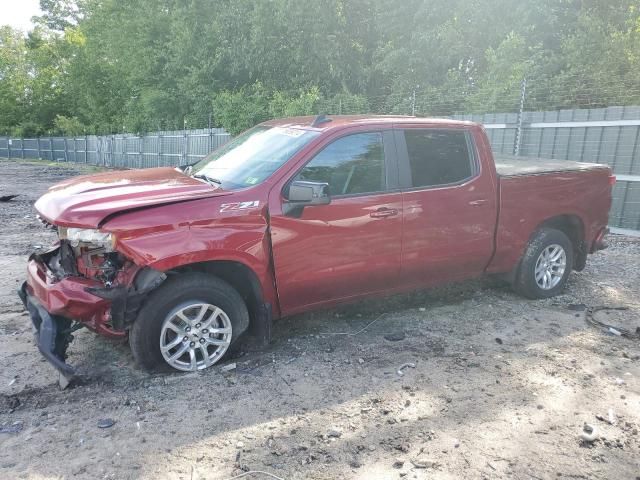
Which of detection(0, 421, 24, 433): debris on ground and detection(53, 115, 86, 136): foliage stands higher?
detection(53, 115, 86, 136): foliage

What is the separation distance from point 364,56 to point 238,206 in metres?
17.4

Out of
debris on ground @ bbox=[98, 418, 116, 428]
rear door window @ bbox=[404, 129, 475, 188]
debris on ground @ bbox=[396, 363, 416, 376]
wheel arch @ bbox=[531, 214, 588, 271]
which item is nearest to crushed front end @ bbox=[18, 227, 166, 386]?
debris on ground @ bbox=[98, 418, 116, 428]

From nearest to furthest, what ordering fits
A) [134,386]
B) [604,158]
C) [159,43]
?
[134,386], [604,158], [159,43]

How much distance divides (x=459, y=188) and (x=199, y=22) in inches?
853

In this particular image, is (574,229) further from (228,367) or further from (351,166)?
(228,367)

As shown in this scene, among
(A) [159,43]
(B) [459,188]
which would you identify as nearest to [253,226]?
(B) [459,188]

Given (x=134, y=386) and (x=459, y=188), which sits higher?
(x=459, y=188)

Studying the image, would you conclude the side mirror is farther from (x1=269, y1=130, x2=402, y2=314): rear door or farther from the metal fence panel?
the metal fence panel

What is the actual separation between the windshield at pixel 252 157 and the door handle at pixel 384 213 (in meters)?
0.81

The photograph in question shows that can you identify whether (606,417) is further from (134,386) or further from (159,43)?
(159,43)

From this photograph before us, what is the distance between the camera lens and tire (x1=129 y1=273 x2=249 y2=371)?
3.53 metres

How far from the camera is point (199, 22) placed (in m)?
22.9

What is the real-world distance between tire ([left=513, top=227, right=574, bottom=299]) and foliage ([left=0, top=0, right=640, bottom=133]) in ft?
22.9

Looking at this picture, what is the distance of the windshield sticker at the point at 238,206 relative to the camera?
363 centimetres
